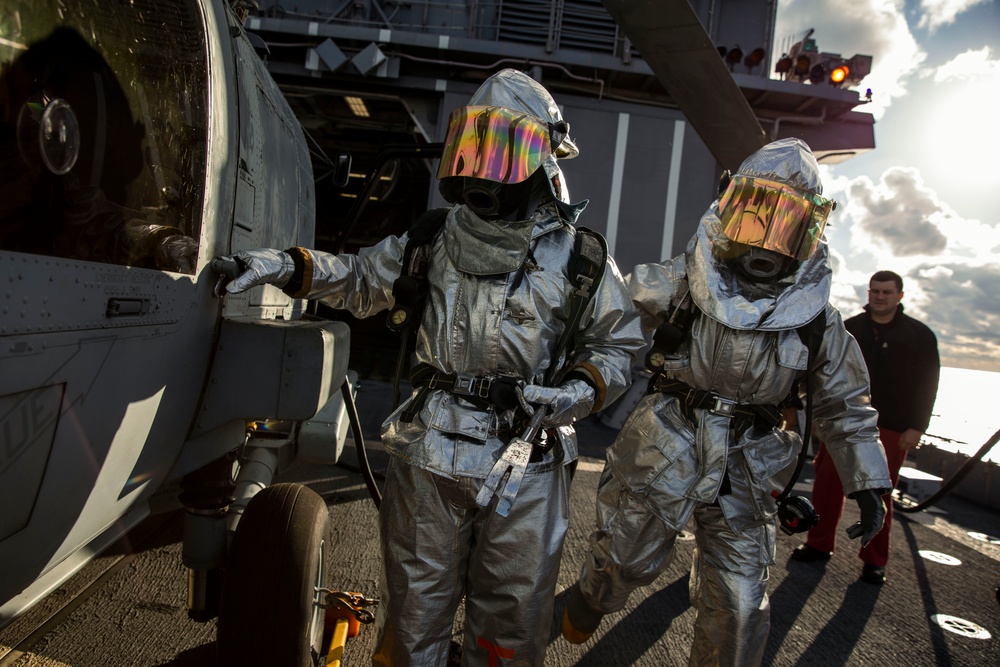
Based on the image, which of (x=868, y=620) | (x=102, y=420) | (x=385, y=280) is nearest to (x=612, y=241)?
Answer: (x=868, y=620)

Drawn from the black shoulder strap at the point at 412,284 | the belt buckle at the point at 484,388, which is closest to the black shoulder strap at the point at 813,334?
the belt buckle at the point at 484,388

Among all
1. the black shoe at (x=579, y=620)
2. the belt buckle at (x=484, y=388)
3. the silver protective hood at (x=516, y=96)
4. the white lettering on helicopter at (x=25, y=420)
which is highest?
the silver protective hood at (x=516, y=96)

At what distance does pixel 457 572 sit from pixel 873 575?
3033 mm

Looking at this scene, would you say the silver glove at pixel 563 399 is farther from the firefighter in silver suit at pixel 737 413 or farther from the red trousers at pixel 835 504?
the red trousers at pixel 835 504

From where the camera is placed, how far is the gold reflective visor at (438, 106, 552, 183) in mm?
1865

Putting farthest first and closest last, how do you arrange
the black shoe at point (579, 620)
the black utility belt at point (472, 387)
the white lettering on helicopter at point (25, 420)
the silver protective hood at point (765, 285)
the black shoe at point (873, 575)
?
1. the black shoe at point (873, 575)
2. the black shoe at point (579, 620)
3. the silver protective hood at point (765, 285)
4. the black utility belt at point (472, 387)
5. the white lettering on helicopter at point (25, 420)

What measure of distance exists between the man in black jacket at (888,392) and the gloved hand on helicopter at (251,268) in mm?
3531

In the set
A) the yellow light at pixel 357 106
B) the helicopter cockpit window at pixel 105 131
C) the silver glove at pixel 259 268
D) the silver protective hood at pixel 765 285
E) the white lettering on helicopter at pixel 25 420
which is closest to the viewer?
the white lettering on helicopter at pixel 25 420

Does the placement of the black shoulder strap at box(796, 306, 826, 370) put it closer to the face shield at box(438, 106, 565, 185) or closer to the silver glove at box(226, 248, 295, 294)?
the face shield at box(438, 106, 565, 185)

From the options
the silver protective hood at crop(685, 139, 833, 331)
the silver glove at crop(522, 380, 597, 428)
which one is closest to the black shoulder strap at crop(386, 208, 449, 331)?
the silver glove at crop(522, 380, 597, 428)

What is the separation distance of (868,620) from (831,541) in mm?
786

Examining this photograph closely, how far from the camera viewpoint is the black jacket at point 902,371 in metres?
3.77

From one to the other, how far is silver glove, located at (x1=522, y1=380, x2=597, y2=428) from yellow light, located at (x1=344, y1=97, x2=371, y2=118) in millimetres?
7870

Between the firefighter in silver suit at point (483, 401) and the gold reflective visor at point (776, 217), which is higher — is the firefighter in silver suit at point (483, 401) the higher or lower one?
the lower one
